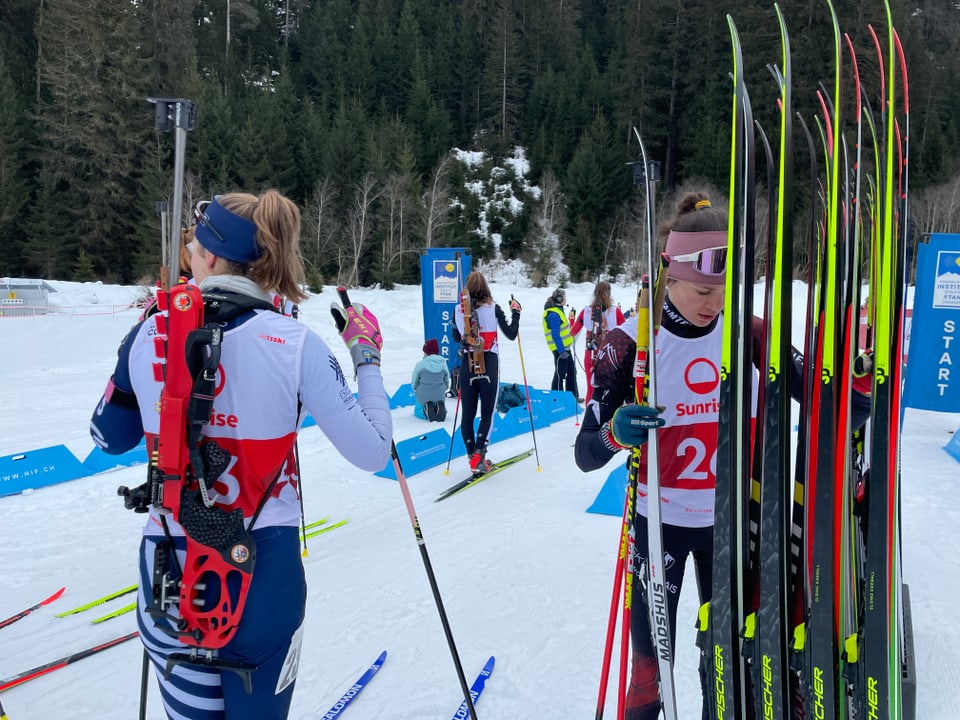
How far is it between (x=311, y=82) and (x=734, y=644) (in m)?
47.4

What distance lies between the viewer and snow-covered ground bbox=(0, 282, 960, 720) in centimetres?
283

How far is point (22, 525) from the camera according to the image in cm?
490

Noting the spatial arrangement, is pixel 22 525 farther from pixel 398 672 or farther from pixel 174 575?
pixel 174 575

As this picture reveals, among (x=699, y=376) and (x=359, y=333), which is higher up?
(x=359, y=333)

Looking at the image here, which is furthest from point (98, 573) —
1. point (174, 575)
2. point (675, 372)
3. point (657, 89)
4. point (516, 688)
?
point (657, 89)

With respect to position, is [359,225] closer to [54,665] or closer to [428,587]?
[428,587]

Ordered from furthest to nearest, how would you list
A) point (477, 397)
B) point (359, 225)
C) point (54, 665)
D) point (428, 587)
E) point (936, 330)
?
point (359, 225) → point (936, 330) → point (477, 397) → point (428, 587) → point (54, 665)

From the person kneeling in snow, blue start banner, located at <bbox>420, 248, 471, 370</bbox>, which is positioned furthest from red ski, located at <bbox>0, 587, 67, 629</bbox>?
blue start banner, located at <bbox>420, 248, 471, 370</bbox>

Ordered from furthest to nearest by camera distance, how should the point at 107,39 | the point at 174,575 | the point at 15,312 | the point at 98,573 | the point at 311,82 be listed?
the point at 311,82 → the point at 107,39 → the point at 15,312 → the point at 98,573 → the point at 174,575

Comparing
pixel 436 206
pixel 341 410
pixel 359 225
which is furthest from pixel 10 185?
pixel 341 410

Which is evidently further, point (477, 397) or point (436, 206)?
point (436, 206)

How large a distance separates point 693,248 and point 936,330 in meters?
6.56

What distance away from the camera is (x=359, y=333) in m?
1.93

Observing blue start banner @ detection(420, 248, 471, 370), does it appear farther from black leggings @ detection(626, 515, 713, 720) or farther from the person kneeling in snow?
black leggings @ detection(626, 515, 713, 720)
